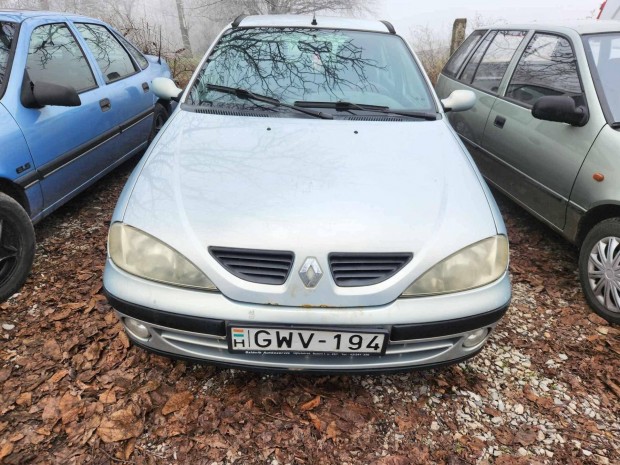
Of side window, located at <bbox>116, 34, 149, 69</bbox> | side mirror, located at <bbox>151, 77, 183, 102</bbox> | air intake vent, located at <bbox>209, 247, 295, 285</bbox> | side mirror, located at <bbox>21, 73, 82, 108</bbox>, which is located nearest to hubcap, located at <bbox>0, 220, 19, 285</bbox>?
side mirror, located at <bbox>21, 73, 82, 108</bbox>

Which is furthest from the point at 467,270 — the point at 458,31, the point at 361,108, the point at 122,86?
the point at 458,31

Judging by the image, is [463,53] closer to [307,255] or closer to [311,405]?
[307,255]

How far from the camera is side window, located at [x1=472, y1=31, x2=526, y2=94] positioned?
359 centimetres

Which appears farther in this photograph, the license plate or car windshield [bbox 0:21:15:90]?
car windshield [bbox 0:21:15:90]

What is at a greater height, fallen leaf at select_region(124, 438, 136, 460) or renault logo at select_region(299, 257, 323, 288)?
renault logo at select_region(299, 257, 323, 288)

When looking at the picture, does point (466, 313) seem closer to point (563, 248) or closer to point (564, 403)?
point (564, 403)

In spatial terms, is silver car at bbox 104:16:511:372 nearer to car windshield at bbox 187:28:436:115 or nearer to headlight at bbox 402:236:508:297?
headlight at bbox 402:236:508:297

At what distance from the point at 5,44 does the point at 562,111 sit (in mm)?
3557

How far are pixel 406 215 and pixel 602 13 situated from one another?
Result: 267 inches

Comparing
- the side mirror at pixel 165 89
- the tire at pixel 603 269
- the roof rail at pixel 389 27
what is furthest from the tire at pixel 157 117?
the tire at pixel 603 269

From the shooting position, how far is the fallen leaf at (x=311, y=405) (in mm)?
1877

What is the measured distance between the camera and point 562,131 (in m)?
2.79

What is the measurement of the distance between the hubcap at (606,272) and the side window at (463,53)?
2547 millimetres

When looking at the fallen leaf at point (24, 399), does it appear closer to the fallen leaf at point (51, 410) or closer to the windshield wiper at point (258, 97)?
the fallen leaf at point (51, 410)
